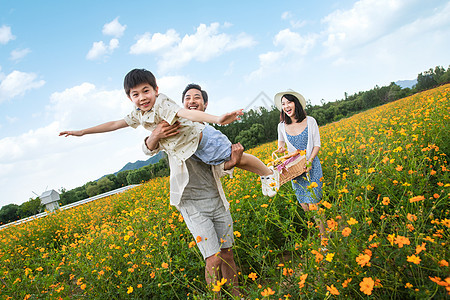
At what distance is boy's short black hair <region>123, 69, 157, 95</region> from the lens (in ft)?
6.80

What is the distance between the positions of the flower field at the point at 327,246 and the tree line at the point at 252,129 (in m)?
3.12

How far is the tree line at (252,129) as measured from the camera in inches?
810

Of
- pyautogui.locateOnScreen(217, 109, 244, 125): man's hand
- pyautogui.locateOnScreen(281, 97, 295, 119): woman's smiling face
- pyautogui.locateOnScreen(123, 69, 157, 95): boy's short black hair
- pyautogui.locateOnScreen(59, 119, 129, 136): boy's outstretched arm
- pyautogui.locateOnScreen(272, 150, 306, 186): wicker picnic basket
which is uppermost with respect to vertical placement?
pyautogui.locateOnScreen(123, 69, 157, 95): boy's short black hair

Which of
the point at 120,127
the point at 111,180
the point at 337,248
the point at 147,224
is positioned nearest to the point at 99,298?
the point at 147,224

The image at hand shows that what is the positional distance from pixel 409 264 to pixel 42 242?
701 centimetres

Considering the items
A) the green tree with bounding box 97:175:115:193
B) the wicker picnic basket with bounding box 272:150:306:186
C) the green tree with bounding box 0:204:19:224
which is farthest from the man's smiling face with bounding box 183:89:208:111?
the green tree with bounding box 97:175:115:193

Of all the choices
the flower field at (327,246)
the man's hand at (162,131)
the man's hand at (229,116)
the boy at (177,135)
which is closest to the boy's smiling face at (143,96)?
the boy at (177,135)

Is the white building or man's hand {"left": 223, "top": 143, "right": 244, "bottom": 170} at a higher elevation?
the white building

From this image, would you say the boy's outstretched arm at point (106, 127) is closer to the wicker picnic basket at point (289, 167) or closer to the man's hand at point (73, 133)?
the man's hand at point (73, 133)

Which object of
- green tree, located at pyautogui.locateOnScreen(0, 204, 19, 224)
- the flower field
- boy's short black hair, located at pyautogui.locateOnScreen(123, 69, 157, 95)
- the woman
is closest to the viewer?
the flower field

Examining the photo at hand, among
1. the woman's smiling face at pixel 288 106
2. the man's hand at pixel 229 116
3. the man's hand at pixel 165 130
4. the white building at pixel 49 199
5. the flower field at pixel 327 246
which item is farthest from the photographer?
the white building at pixel 49 199

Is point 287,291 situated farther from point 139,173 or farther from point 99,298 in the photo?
point 139,173

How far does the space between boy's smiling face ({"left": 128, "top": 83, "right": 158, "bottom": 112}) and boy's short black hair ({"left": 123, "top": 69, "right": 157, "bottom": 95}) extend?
3 centimetres

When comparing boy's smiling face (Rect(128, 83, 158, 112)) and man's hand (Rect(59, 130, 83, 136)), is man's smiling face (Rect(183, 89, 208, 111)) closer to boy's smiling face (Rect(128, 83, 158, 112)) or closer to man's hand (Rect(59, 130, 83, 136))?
boy's smiling face (Rect(128, 83, 158, 112))
